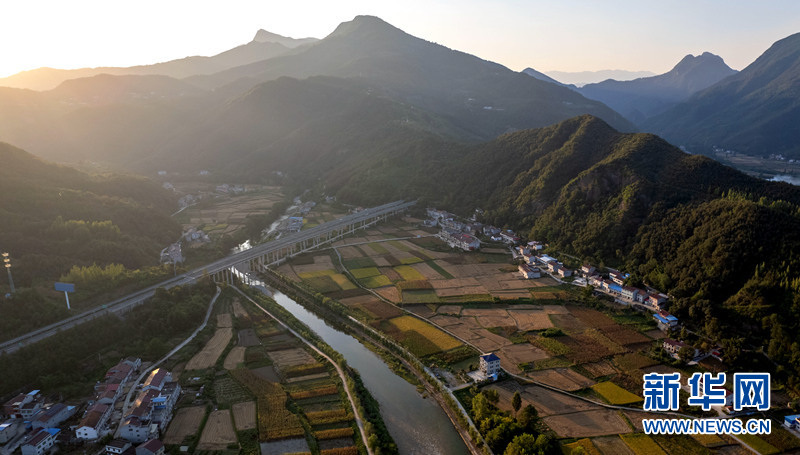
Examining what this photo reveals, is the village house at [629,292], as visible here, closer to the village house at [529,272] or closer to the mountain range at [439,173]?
the mountain range at [439,173]

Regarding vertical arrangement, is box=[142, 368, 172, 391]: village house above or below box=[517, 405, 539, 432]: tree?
above

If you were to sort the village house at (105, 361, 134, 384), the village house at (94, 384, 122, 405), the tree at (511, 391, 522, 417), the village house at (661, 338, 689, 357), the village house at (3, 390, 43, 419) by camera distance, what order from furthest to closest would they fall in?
1. the village house at (661, 338, 689, 357)
2. the village house at (105, 361, 134, 384)
3. the village house at (94, 384, 122, 405)
4. the tree at (511, 391, 522, 417)
5. the village house at (3, 390, 43, 419)

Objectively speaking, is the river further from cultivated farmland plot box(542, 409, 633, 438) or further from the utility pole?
the utility pole

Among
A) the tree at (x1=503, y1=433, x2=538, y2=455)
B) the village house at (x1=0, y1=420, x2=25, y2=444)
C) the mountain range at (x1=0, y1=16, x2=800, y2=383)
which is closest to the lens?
the tree at (x1=503, y1=433, x2=538, y2=455)

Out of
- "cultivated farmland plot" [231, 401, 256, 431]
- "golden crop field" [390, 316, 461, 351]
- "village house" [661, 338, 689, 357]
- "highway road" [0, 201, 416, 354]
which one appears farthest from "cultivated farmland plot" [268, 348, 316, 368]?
"village house" [661, 338, 689, 357]

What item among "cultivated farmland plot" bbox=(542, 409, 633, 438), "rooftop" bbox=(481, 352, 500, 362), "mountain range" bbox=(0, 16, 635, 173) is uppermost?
"mountain range" bbox=(0, 16, 635, 173)

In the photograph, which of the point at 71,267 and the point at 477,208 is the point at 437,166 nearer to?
the point at 477,208
